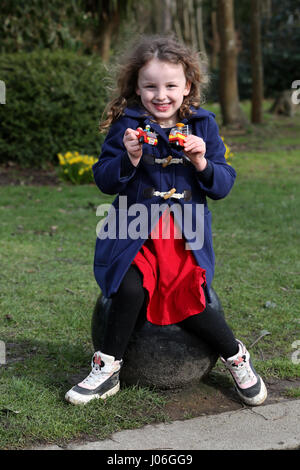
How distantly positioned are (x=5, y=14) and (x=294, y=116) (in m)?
14.0

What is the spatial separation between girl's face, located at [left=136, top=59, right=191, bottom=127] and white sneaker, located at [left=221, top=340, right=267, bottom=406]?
130 centimetres

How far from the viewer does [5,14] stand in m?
13.4

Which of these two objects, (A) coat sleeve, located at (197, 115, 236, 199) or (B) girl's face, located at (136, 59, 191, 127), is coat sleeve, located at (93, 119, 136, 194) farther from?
(A) coat sleeve, located at (197, 115, 236, 199)

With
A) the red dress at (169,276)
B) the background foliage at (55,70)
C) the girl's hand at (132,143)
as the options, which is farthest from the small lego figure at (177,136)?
the background foliage at (55,70)

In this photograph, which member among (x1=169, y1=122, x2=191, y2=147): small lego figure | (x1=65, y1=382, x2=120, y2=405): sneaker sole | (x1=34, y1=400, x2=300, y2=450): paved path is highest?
(x1=169, y1=122, x2=191, y2=147): small lego figure

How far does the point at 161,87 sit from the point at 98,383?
1535mm

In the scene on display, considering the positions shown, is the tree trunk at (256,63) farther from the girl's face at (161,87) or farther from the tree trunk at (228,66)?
the girl's face at (161,87)

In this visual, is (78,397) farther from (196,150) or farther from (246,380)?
(196,150)

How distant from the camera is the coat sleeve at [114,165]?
332 cm

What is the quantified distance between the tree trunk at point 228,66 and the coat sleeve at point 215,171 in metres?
13.4

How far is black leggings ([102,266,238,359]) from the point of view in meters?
3.34

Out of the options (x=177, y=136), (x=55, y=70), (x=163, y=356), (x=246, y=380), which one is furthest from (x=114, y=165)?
(x=55, y=70)

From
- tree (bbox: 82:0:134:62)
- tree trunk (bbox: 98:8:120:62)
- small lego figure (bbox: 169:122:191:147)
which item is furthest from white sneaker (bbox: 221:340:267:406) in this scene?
tree trunk (bbox: 98:8:120:62)
